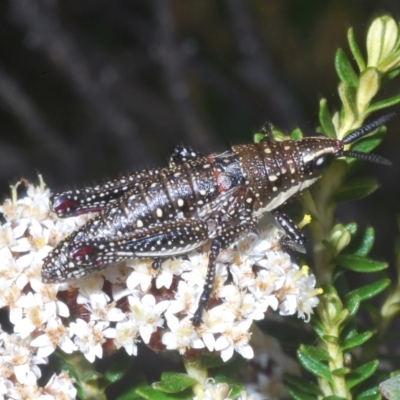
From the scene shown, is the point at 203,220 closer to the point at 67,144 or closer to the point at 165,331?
the point at 165,331

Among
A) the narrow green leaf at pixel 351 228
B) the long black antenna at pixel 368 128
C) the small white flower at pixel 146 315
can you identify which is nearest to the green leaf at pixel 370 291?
the narrow green leaf at pixel 351 228

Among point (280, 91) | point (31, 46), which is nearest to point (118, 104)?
point (31, 46)

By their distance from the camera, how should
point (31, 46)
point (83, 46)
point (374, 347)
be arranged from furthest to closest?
point (83, 46)
point (31, 46)
point (374, 347)

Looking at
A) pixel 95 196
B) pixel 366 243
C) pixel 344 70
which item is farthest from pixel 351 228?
pixel 95 196

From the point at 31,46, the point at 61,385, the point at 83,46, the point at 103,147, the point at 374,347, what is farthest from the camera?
the point at 103,147

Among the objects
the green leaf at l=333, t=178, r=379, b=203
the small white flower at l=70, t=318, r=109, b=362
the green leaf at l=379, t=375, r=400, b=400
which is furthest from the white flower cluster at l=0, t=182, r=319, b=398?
the green leaf at l=379, t=375, r=400, b=400

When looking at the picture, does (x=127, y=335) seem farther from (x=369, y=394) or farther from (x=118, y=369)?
(x=369, y=394)

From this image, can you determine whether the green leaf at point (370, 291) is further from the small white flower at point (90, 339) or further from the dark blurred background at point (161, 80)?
the dark blurred background at point (161, 80)

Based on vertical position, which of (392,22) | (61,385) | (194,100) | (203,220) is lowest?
(61,385)

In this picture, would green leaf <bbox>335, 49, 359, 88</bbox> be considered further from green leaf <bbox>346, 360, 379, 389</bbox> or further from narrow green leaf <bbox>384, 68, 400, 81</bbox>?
green leaf <bbox>346, 360, 379, 389</bbox>
